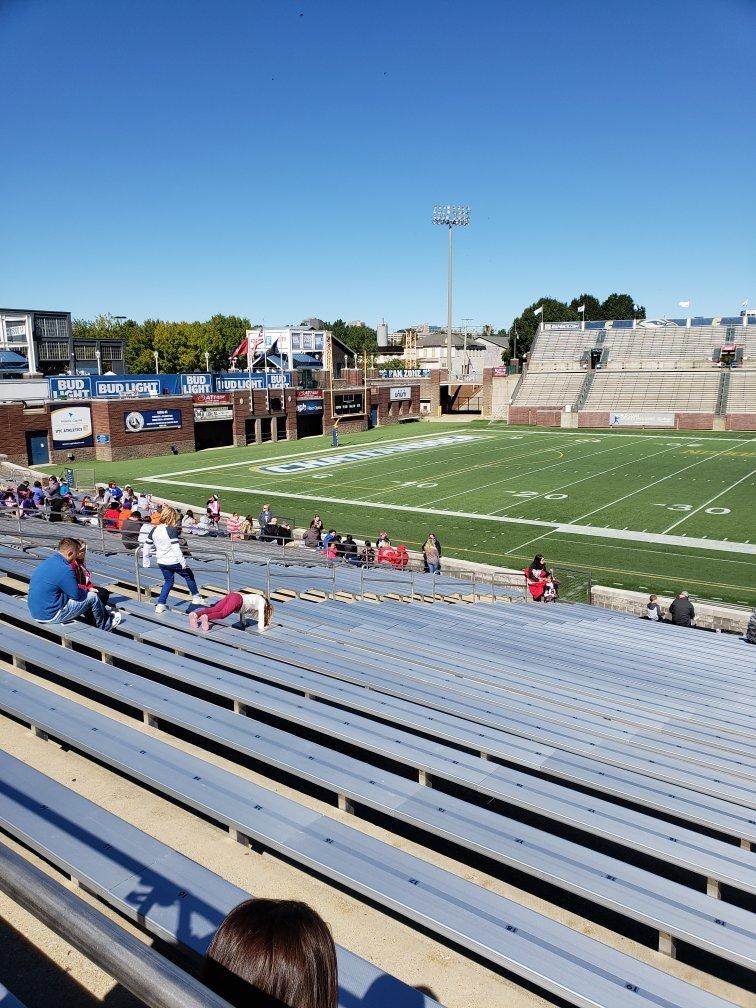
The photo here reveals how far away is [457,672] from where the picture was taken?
7918 millimetres

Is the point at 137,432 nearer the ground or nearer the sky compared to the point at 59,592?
nearer the ground

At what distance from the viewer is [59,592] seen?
7297 millimetres

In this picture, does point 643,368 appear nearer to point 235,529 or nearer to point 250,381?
point 250,381

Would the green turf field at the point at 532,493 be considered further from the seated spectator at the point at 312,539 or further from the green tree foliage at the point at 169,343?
the green tree foliage at the point at 169,343

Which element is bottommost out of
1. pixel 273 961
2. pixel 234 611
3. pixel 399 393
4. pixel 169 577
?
pixel 399 393

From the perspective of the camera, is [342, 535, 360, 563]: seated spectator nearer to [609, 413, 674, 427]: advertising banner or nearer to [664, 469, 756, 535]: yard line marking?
[664, 469, 756, 535]: yard line marking

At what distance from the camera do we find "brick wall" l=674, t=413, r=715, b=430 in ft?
183

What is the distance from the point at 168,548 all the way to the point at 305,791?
452 centimetres

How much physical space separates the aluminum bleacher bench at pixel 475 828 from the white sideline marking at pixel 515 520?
21930 millimetres

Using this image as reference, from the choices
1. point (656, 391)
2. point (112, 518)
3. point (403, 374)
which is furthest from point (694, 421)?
point (112, 518)

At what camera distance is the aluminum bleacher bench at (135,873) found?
3.13m

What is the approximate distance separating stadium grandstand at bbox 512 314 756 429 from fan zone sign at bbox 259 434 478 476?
531 inches

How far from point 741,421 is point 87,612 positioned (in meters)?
55.8

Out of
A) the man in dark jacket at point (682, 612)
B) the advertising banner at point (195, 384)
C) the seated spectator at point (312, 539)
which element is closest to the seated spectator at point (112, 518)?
the seated spectator at point (312, 539)
